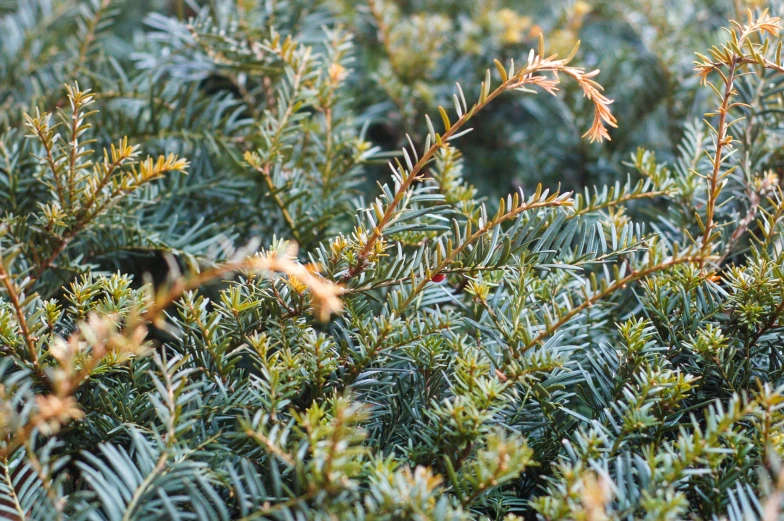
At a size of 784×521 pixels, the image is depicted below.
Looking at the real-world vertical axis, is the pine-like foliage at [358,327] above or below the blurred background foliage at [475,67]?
below

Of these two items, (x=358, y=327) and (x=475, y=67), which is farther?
(x=475, y=67)

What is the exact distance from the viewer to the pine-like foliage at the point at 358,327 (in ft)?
1.21

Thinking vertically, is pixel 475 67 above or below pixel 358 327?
above

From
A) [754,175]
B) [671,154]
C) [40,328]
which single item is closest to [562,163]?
[671,154]

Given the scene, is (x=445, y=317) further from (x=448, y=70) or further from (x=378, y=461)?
(x=448, y=70)

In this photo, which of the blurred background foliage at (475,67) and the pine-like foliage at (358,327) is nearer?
the pine-like foliage at (358,327)

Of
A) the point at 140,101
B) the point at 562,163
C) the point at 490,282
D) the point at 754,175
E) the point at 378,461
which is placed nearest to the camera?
the point at 378,461

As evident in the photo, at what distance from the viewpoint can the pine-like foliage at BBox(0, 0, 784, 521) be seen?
0.37 m

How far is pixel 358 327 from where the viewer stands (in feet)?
1.48

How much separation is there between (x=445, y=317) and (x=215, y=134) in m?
0.36

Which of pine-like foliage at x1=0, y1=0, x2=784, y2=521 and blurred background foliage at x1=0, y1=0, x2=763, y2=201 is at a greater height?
blurred background foliage at x1=0, y1=0, x2=763, y2=201

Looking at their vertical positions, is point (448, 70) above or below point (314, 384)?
above

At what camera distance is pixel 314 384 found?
0.44 meters

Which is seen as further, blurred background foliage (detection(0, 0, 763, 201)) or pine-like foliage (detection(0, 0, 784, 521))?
blurred background foliage (detection(0, 0, 763, 201))
